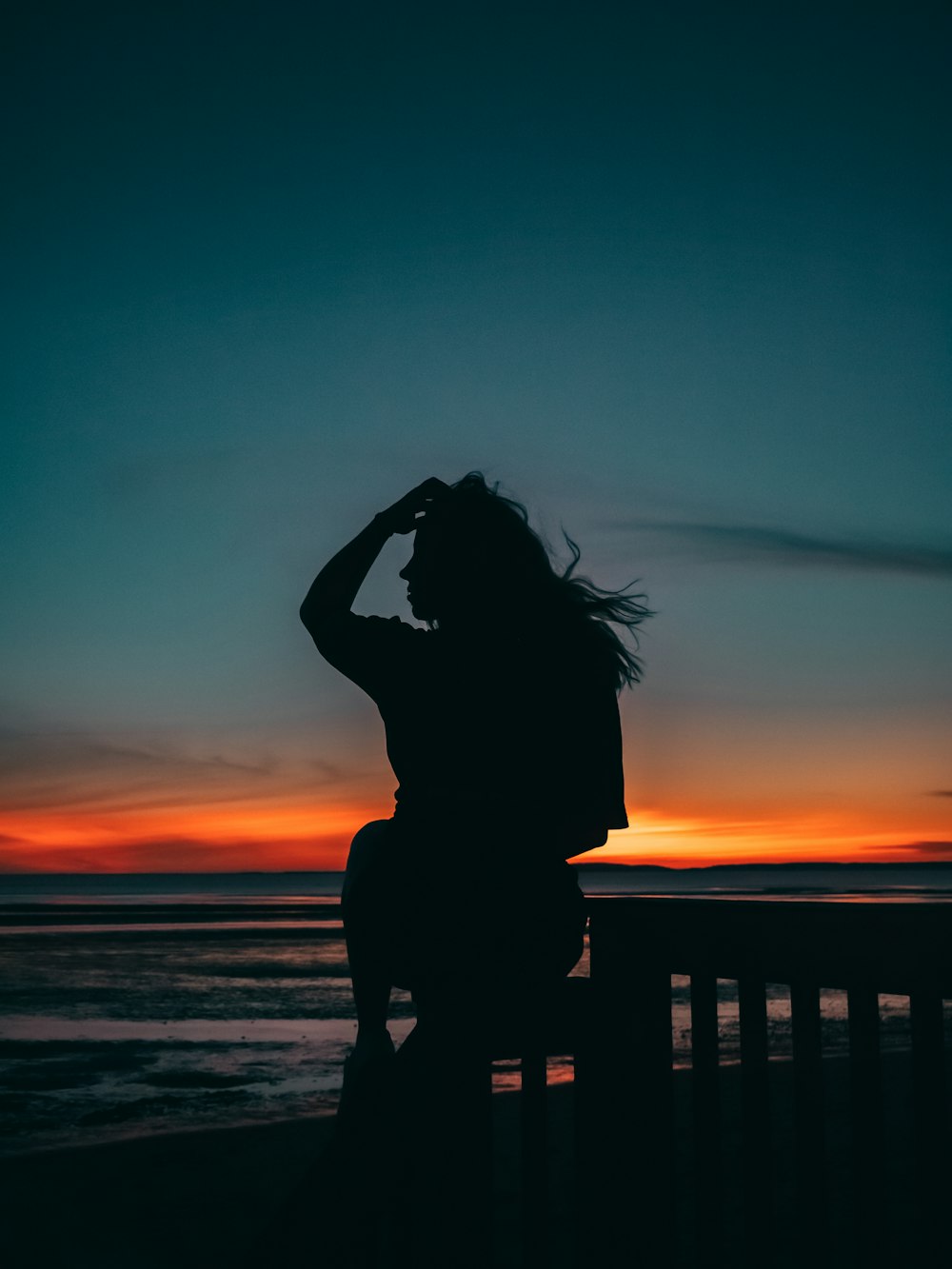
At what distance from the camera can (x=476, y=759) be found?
7.11 ft

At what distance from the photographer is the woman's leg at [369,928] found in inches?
79.2

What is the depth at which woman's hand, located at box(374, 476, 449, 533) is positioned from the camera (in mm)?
2502

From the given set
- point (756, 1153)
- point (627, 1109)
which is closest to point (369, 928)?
point (627, 1109)

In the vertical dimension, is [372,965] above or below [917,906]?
below

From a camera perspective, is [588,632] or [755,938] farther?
[588,632]

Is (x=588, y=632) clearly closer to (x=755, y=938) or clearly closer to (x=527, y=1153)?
(x=755, y=938)

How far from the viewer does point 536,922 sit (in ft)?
6.77

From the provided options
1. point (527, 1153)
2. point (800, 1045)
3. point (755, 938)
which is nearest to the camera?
point (800, 1045)

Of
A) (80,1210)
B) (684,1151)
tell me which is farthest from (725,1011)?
(80,1210)

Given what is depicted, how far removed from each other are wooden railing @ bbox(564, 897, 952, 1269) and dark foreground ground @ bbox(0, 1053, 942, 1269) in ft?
6.53

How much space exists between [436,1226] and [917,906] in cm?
125

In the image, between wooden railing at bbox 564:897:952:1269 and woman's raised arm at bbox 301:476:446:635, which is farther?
woman's raised arm at bbox 301:476:446:635

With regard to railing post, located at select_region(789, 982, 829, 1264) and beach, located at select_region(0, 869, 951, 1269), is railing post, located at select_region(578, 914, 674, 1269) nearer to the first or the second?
beach, located at select_region(0, 869, 951, 1269)

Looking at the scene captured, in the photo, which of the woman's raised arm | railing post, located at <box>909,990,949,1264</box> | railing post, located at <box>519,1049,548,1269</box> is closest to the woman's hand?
the woman's raised arm
